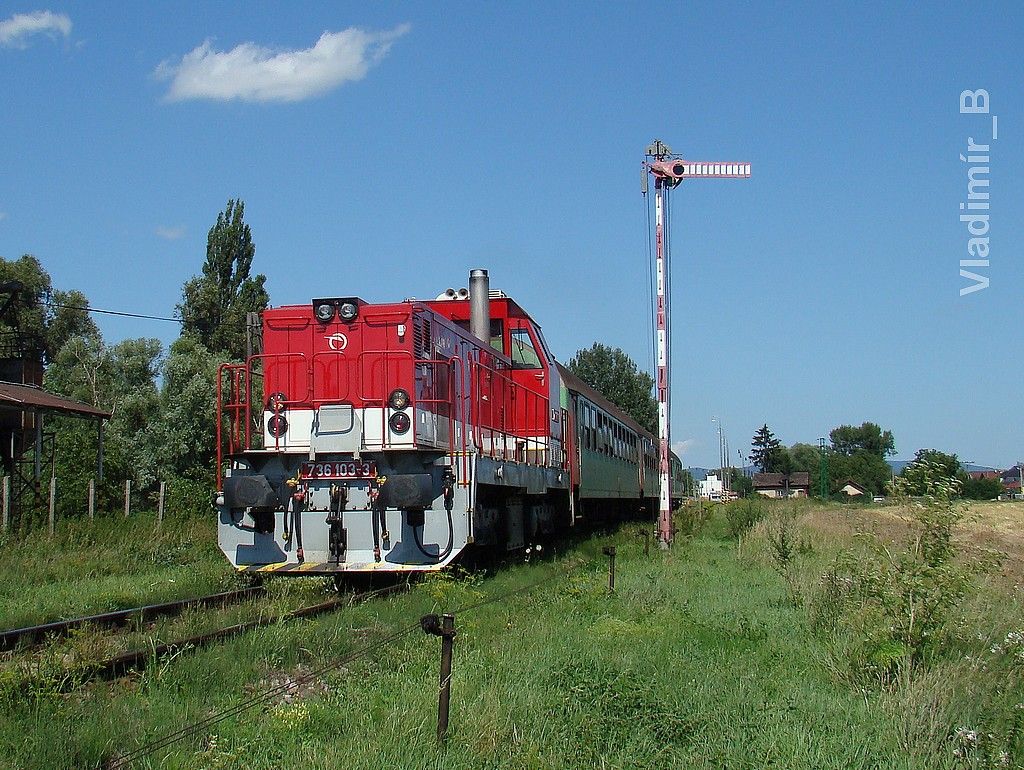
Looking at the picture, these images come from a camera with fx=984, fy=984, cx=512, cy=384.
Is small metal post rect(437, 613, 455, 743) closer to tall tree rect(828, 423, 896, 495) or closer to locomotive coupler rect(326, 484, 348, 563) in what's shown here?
locomotive coupler rect(326, 484, 348, 563)

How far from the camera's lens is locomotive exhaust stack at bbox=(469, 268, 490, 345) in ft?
45.4

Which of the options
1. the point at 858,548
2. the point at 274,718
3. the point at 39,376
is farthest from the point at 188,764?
the point at 39,376

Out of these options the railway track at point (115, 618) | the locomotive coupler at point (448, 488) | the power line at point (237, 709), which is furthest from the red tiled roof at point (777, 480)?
the power line at point (237, 709)

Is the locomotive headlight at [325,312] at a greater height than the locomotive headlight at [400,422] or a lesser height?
greater

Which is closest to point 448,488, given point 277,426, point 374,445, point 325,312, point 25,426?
point 374,445

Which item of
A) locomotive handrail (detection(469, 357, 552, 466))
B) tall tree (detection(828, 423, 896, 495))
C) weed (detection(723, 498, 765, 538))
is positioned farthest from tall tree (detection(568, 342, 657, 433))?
locomotive handrail (detection(469, 357, 552, 466))

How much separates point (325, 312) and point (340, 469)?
6.91 feet

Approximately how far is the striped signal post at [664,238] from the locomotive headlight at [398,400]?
955cm

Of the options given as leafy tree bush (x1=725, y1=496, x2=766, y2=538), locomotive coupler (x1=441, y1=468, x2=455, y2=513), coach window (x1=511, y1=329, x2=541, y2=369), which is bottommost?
leafy tree bush (x1=725, y1=496, x2=766, y2=538)

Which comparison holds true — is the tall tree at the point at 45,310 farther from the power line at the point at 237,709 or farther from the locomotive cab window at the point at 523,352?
the power line at the point at 237,709

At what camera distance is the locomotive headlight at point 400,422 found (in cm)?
1068

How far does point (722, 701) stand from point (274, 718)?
264 cm

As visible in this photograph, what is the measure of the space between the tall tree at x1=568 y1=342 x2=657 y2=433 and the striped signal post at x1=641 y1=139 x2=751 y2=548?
53758 mm

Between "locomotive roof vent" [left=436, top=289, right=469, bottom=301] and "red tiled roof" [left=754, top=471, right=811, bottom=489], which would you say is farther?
"red tiled roof" [left=754, top=471, right=811, bottom=489]
